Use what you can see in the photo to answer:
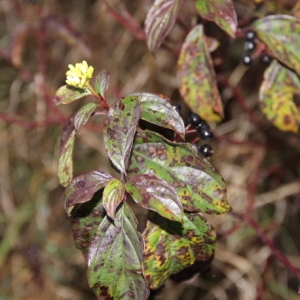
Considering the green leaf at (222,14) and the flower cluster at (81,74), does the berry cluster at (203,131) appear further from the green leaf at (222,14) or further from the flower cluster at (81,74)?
the flower cluster at (81,74)

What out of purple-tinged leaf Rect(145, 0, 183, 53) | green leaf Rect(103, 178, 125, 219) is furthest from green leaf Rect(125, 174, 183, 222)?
purple-tinged leaf Rect(145, 0, 183, 53)

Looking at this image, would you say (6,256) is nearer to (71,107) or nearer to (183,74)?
(71,107)

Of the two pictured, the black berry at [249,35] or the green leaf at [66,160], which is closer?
the green leaf at [66,160]

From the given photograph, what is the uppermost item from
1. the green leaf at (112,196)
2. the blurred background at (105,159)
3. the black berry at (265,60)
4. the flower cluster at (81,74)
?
the flower cluster at (81,74)

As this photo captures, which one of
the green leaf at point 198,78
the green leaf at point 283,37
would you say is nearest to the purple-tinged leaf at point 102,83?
the green leaf at point 198,78

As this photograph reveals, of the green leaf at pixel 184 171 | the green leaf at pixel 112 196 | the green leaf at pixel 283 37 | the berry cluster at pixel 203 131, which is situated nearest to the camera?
the green leaf at pixel 112 196

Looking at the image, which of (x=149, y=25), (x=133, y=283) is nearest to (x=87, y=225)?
(x=133, y=283)

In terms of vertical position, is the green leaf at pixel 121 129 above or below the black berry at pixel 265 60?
above
